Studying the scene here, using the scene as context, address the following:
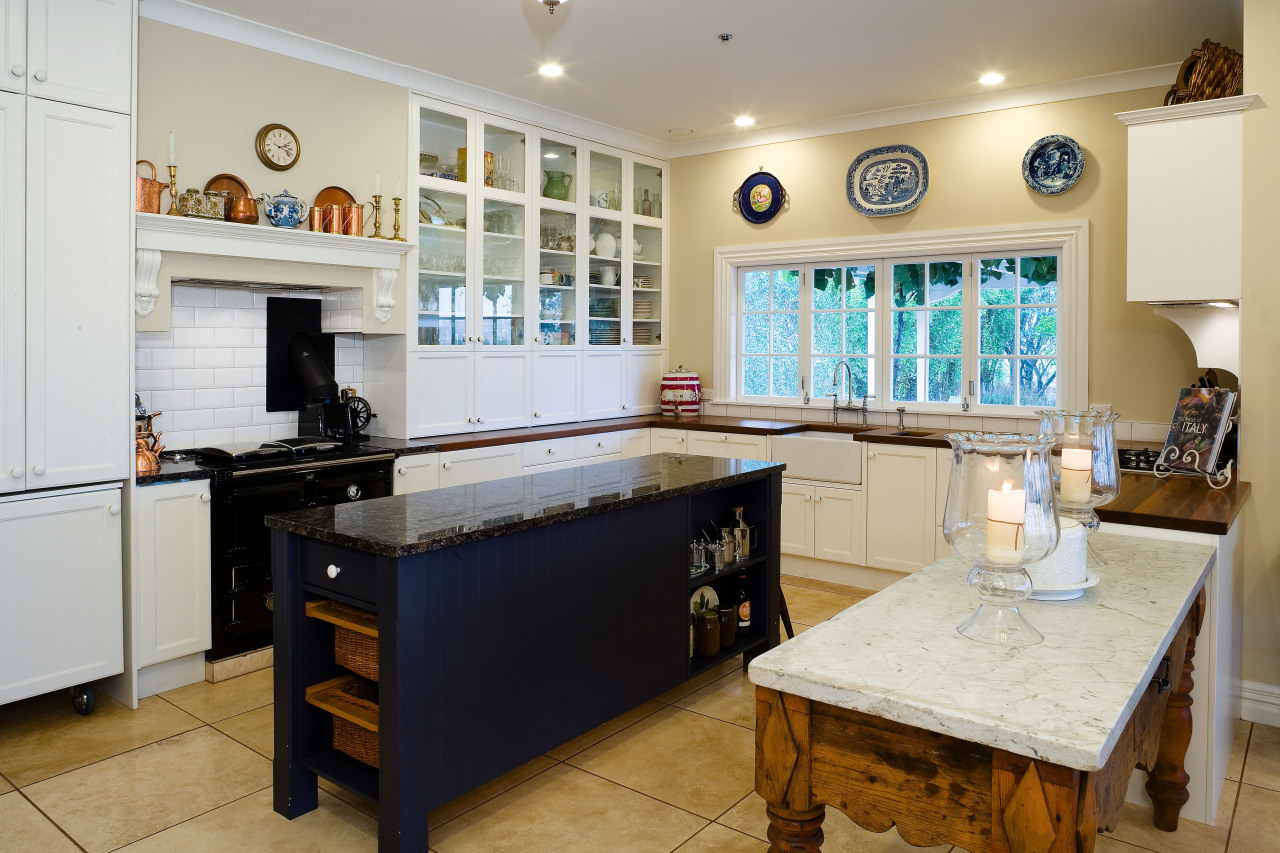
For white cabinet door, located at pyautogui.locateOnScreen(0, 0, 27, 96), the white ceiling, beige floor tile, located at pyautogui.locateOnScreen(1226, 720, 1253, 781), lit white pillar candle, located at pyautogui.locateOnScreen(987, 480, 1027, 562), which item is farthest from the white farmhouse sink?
white cabinet door, located at pyautogui.locateOnScreen(0, 0, 27, 96)

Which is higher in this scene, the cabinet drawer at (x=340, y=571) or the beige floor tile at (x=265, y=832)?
the cabinet drawer at (x=340, y=571)

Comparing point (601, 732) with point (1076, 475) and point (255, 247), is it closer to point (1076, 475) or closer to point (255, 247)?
point (1076, 475)

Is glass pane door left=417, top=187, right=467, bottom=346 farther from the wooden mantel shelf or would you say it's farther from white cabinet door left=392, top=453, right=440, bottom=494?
white cabinet door left=392, top=453, right=440, bottom=494

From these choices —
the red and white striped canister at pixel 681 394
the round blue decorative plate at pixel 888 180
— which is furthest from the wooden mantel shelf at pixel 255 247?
the round blue decorative plate at pixel 888 180

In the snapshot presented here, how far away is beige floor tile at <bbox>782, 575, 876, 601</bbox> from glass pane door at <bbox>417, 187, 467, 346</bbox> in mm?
2455

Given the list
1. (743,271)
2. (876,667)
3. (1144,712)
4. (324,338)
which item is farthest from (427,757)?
(743,271)

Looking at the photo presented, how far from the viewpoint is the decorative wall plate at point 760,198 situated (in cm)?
595

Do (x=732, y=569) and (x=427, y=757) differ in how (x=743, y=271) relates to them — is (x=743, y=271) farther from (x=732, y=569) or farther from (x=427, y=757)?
(x=427, y=757)

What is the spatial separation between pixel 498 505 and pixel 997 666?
5.76 ft

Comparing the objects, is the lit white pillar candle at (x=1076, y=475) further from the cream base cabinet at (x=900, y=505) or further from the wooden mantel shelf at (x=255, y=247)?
the wooden mantel shelf at (x=255, y=247)

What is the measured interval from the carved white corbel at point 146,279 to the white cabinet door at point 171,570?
74 cm

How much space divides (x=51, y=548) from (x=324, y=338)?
1.86m

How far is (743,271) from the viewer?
630cm

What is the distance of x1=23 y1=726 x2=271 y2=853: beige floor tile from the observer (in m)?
2.65
